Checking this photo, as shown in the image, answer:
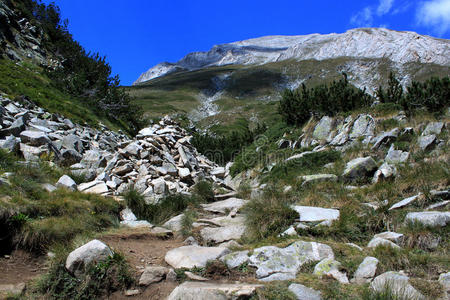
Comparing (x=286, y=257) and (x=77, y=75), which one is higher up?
(x=77, y=75)

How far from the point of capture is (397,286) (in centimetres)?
306

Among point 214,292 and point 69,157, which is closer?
point 214,292

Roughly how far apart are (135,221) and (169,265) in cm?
256

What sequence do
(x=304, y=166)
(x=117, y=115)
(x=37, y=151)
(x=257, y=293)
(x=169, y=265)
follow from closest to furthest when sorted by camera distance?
(x=257, y=293), (x=169, y=265), (x=37, y=151), (x=304, y=166), (x=117, y=115)

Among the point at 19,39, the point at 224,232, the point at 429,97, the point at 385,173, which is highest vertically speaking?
the point at 19,39

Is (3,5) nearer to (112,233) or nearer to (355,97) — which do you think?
(112,233)

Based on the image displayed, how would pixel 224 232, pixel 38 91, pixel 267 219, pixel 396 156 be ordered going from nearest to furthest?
1. pixel 267 219
2. pixel 224 232
3. pixel 396 156
4. pixel 38 91

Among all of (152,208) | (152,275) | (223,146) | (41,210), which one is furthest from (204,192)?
(223,146)

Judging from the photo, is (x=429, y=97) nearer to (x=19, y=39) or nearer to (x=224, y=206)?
(x=224, y=206)

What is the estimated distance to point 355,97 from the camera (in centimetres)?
1797

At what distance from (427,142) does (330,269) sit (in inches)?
306

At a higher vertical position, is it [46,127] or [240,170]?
[46,127]

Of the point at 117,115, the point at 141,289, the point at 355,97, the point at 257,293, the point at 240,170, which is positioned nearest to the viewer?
the point at 257,293

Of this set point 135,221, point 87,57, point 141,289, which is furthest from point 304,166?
point 87,57
